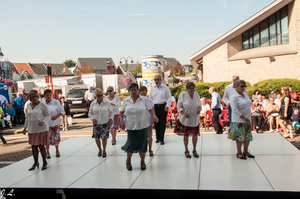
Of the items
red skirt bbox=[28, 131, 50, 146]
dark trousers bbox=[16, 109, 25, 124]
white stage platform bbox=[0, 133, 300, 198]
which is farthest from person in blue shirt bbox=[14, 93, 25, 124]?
red skirt bbox=[28, 131, 50, 146]

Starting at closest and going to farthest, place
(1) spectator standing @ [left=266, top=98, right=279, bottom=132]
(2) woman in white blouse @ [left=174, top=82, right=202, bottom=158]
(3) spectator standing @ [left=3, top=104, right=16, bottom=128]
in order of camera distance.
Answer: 1. (2) woman in white blouse @ [left=174, top=82, right=202, bottom=158]
2. (1) spectator standing @ [left=266, top=98, right=279, bottom=132]
3. (3) spectator standing @ [left=3, top=104, right=16, bottom=128]

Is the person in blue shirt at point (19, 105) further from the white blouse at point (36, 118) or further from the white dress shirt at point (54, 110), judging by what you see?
the white blouse at point (36, 118)

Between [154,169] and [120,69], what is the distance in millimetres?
89422

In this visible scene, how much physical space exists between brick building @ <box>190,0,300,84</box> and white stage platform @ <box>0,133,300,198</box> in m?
10.8

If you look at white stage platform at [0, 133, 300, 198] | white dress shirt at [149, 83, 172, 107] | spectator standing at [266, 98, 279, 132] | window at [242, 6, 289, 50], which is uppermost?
window at [242, 6, 289, 50]

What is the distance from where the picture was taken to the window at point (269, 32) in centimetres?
1639

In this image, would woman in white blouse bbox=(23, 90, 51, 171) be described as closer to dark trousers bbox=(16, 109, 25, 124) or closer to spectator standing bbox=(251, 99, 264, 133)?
spectator standing bbox=(251, 99, 264, 133)

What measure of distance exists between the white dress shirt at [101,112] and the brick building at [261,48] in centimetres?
1367

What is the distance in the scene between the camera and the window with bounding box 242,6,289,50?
16.4 metres

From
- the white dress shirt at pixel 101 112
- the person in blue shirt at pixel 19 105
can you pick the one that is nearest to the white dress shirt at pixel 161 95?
the white dress shirt at pixel 101 112

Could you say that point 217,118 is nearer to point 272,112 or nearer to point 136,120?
point 272,112

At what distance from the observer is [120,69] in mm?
93188

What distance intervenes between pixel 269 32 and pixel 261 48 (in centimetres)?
113

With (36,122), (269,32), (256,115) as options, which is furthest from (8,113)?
(269,32)
